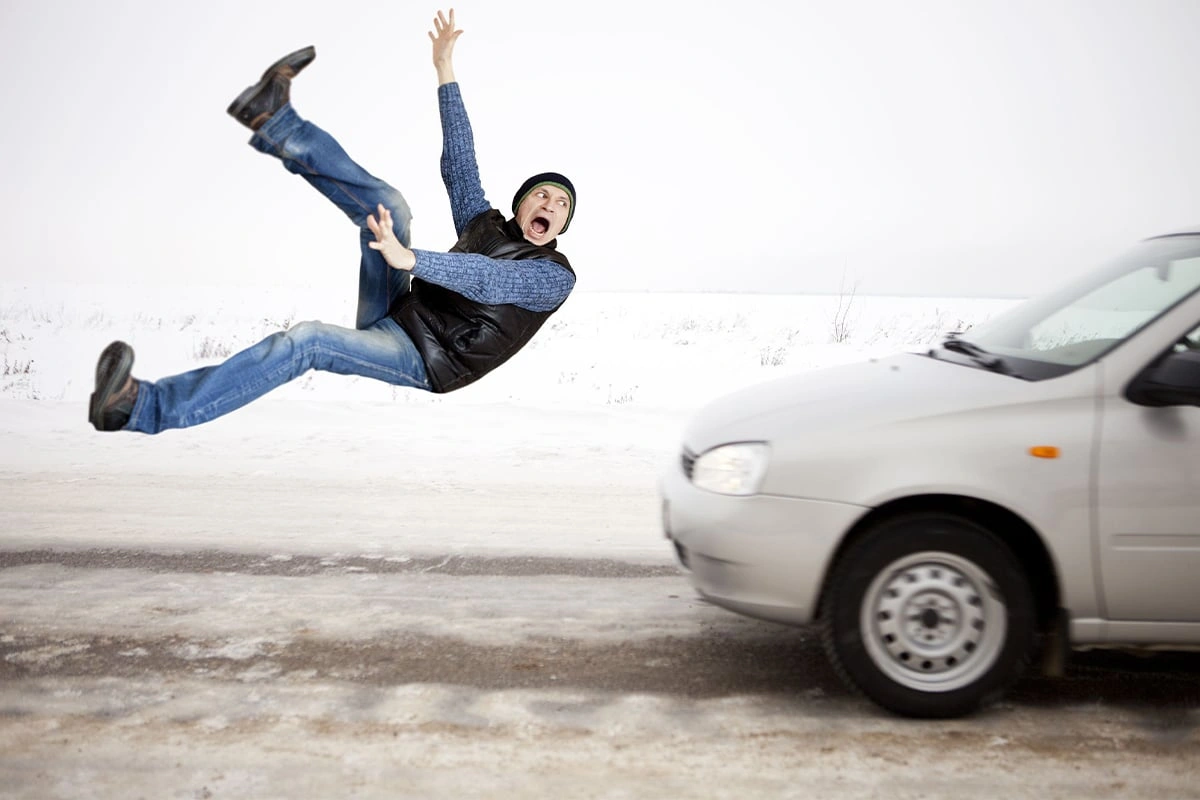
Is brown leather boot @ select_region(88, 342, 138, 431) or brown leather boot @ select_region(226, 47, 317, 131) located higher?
brown leather boot @ select_region(226, 47, 317, 131)

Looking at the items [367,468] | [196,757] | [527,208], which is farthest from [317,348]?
[367,468]

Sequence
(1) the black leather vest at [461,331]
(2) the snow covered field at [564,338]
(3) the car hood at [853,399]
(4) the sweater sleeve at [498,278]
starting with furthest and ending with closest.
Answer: (2) the snow covered field at [564,338]
(1) the black leather vest at [461,331]
(4) the sweater sleeve at [498,278]
(3) the car hood at [853,399]

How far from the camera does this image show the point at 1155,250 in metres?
4.70

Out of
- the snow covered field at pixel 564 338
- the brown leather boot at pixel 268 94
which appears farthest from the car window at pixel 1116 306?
the snow covered field at pixel 564 338

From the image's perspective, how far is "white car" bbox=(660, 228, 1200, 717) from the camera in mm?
3852

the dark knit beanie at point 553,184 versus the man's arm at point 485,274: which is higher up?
the dark knit beanie at point 553,184

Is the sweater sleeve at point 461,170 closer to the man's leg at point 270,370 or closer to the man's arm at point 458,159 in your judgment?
the man's arm at point 458,159

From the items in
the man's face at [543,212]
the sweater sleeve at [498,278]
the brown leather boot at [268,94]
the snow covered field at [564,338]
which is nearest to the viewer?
the sweater sleeve at [498,278]

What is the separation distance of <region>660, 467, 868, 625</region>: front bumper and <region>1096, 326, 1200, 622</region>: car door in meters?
0.90

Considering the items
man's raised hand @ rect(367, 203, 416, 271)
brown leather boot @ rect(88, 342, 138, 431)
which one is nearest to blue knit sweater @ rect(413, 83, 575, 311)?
man's raised hand @ rect(367, 203, 416, 271)

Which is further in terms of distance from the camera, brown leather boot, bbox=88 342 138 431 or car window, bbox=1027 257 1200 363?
car window, bbox=1027 257 1200 363

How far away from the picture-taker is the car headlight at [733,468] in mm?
4059

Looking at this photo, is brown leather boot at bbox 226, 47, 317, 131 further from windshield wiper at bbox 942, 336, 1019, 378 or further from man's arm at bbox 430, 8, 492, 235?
windshield wiper at bbox 942, 336, 1019, 378

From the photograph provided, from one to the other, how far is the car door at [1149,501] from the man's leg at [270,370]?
2792mm
